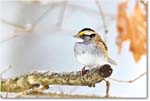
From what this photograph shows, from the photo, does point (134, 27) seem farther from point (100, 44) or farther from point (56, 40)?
point (56, 40)

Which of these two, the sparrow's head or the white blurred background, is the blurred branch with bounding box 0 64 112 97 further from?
the sparrow's head

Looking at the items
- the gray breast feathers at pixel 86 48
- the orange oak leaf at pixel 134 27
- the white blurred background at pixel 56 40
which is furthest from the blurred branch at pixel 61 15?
the orange oak leaf at pixel 134 27

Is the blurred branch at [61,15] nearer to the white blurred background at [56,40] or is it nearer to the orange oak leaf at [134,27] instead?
the white blurred background at [56,40]

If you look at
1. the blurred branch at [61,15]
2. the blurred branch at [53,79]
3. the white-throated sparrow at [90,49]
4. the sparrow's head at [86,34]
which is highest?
the blurred branch at [61,15]

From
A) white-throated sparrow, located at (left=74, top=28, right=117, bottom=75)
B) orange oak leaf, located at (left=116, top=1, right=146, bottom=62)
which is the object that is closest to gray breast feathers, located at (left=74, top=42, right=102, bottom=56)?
white-throated sparrow, located at (left=74, top=28, right=117, bottom=75)

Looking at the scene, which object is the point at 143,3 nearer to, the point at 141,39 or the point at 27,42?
the point at 141,39

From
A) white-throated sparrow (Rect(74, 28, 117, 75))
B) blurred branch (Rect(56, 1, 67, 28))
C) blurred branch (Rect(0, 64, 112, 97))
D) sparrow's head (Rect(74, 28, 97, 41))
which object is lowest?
blurred branch (Rect(0, 64, 112, 97))
